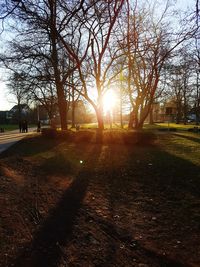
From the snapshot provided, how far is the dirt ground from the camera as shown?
3.80 m

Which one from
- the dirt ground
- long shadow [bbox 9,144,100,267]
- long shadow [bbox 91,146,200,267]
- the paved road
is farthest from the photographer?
the paved road

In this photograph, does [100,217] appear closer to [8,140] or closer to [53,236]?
[53,236]

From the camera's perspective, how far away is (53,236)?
434 centimetres

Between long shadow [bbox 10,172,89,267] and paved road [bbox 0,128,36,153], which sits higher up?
long shadow [bbox 10,172,89,267]

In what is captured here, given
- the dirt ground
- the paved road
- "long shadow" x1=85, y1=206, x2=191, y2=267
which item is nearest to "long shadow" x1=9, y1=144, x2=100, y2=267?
the dirt ground

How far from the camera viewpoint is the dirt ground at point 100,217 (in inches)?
150

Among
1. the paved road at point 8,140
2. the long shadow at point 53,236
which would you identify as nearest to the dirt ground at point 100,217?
the long shadow at point 53,236

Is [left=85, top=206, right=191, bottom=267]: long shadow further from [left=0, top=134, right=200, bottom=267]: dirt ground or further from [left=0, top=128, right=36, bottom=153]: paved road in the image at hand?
[left=0, top=128, right=36, bottom=153]: paved road

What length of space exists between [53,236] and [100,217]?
118cm

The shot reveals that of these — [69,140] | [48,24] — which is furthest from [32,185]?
[69,140]

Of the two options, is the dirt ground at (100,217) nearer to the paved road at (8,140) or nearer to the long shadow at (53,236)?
the long shadow at (53,236)

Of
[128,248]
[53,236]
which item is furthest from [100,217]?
[128,248]

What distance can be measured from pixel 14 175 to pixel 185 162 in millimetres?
6155

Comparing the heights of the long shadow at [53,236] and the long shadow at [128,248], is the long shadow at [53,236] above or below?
above
